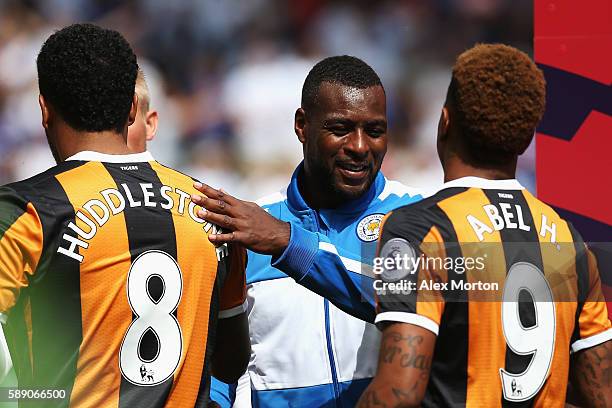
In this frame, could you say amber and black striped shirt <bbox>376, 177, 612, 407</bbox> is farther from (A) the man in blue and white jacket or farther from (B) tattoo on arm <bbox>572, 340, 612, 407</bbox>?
(A) the man in blue and white jacket

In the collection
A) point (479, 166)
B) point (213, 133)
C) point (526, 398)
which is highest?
point (213, 133)

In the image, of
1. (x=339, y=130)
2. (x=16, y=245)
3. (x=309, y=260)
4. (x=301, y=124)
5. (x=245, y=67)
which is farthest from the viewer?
(x=245, y=67)

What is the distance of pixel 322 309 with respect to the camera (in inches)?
118

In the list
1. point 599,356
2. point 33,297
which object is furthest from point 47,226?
point 599,356

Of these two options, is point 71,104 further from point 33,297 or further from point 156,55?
point 156,55

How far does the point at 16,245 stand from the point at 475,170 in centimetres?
113

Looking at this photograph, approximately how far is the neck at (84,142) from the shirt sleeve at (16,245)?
0.71ft

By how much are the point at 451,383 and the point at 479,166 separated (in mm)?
552

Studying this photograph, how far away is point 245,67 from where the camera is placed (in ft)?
16.0

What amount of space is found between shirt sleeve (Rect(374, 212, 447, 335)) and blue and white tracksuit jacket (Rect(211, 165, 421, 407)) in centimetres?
56

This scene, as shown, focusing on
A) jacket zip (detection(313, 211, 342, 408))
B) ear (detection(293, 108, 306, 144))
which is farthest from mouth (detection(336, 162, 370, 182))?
jacket zip (detection(313, 211, 342, 408))

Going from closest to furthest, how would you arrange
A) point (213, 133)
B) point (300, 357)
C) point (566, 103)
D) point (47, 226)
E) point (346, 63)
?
point (47, 226)
point (300, 357)
point (346, 63)
point (566, 103)
point (213, 133)

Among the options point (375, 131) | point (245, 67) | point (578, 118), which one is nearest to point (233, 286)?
point (375, 131)

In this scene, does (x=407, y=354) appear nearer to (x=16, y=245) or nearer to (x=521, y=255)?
(x=521, y=255)
